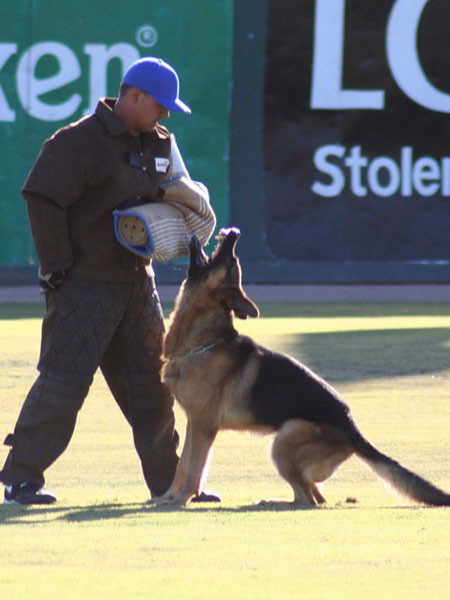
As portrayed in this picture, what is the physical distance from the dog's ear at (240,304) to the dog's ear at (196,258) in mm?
187

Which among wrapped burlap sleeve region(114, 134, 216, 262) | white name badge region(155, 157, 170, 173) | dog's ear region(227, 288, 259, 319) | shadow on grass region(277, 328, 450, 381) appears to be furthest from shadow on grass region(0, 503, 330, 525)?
shadow on grass region(277, 328, 450, 381)

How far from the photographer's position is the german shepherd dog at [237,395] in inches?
290

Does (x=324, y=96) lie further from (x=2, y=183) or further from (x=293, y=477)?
(x=293, y=477)

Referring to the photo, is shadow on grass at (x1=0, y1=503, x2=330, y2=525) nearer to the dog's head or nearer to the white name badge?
the dog's head

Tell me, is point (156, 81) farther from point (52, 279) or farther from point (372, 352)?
point (372, 352)

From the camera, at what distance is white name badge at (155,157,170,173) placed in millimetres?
7477

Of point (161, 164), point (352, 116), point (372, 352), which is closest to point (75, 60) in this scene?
point (352, 116)

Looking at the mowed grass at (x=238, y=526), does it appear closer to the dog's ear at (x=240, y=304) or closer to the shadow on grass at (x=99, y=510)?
the shadow on grass at (x=99, y=510)

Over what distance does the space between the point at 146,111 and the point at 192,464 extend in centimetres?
166

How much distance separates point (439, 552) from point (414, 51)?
13.6 meters

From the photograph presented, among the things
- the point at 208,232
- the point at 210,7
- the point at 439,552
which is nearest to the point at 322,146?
the point at 210,7

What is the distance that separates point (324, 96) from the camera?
18641 millimetres

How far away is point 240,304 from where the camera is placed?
24.3 feet

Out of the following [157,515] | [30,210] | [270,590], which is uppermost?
[30,210]
